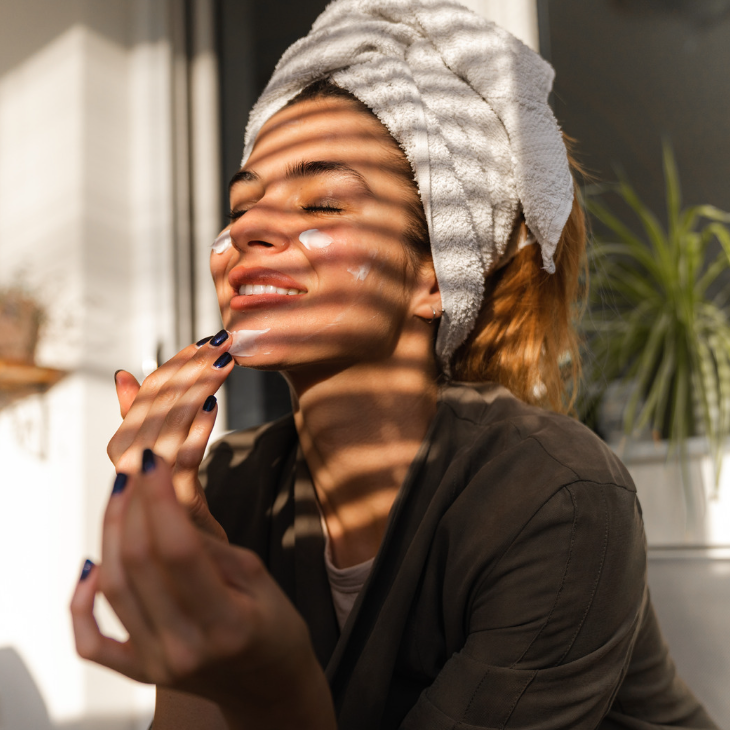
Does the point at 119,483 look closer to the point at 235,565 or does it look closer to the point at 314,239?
the point at 235,565

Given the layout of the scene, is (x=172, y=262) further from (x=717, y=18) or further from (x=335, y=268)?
(x=717, y=18)

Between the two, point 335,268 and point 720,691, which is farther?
point 720,691

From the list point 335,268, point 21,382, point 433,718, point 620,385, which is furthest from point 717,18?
point 21,382

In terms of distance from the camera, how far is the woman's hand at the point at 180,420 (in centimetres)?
63

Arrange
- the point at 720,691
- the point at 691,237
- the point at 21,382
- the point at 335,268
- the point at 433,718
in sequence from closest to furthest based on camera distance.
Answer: the point at 433,718
the point at 335,268
the point at 720,691
the point at 691,237
the point at 21,382

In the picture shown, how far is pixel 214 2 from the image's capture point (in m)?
1.86

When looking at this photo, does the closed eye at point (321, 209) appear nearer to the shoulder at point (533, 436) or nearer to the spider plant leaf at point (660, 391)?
the shoulder at point (533, 436)

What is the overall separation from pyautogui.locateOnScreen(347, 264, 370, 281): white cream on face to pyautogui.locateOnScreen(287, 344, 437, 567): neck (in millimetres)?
124

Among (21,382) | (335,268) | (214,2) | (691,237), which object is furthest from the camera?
(214,2)

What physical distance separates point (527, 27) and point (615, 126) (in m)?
0.32

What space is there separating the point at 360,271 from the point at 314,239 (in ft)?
0.23

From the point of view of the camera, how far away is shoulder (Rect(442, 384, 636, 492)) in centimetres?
71

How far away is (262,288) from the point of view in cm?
79

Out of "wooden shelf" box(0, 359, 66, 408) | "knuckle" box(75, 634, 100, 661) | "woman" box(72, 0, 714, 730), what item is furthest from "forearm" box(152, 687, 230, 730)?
"wooden shelf" box(0, 359, 66, 408)
